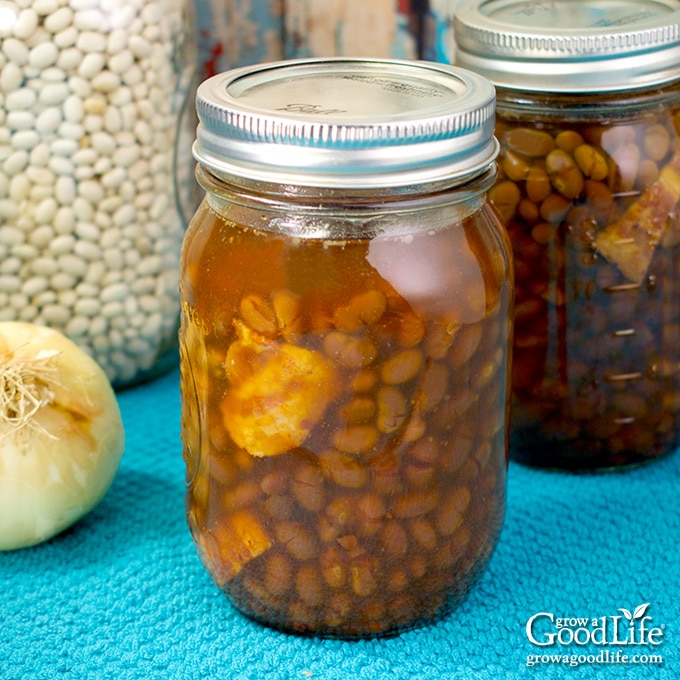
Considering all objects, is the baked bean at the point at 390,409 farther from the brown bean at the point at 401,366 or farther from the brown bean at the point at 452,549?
the brown bean at the point at 452,549

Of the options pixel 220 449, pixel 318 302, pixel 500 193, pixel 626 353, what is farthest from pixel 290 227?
pixel 626 353

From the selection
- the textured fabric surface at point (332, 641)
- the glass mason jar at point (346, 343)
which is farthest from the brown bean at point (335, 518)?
the textured fabric surface at point (332, 641)

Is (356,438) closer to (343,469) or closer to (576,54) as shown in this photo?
(343,469)

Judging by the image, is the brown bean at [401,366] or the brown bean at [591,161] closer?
the brown bean at [401,366]

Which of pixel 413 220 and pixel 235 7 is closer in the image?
pixel 413 220

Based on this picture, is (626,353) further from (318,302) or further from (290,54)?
(290,54)

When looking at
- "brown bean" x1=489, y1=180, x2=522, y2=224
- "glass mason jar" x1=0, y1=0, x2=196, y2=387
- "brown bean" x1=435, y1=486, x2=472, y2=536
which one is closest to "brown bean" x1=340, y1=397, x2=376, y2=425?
"brown bean" x1=435, y1=486, x2=472, y2=536
